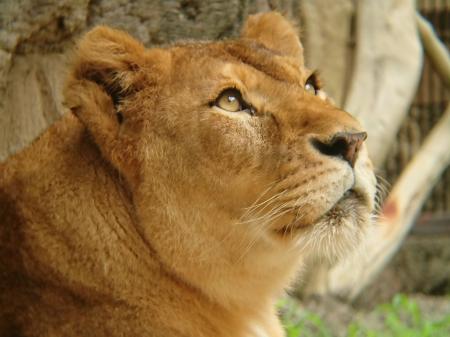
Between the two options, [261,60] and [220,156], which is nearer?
[220,156]

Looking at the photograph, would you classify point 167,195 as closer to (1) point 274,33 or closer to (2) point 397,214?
(1) point 274,33

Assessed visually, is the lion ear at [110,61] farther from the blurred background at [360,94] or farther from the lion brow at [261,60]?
the blurred background at [360,94]

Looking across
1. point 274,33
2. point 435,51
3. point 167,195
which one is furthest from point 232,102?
point 435,51

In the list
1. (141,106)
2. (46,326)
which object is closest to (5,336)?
(46,326)

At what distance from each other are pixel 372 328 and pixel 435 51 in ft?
8.41

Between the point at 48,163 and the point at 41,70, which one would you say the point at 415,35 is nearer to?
the point at 41,70

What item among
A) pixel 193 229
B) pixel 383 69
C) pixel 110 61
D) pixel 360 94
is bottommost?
pixel 360 94

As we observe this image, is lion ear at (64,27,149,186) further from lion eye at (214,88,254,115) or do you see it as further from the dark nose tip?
the dark nose tip

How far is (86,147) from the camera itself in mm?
2842

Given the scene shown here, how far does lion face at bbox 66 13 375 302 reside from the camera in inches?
105

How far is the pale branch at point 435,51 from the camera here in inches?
273

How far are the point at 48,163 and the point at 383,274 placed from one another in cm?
506

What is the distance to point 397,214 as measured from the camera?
21.4ft

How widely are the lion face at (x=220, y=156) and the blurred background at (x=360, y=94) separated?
26.1 inches
